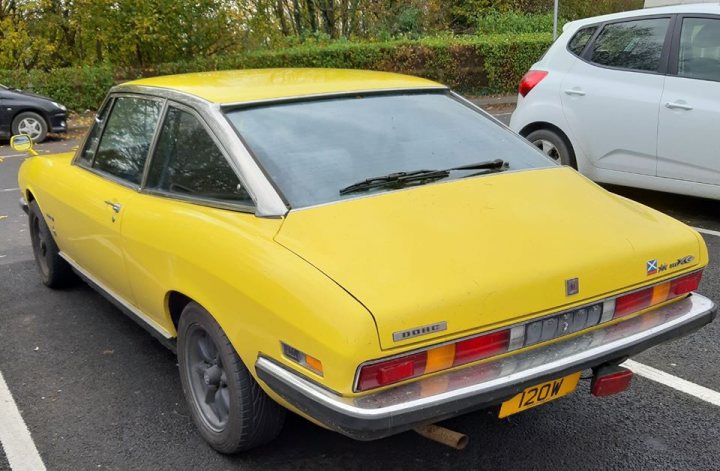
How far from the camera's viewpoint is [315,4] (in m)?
21.9

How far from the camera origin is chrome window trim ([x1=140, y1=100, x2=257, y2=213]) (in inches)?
117


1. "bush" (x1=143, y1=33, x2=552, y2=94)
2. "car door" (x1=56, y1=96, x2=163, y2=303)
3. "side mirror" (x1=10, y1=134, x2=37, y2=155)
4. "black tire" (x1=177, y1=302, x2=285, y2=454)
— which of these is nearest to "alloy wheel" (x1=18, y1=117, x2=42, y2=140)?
"bush" (x1=143, y1=33, x2=552, y2=94)

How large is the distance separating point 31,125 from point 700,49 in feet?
37.4

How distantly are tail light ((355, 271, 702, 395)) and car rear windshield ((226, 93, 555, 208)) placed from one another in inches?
32.1

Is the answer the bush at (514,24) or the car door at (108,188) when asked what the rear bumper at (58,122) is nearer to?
the car door at (108,188)

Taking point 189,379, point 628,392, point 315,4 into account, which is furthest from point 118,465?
point 315,4

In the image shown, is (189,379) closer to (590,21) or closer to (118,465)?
(118,465)

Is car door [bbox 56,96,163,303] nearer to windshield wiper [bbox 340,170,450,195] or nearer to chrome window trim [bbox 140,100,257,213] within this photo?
chrome window trim [bbox 140,100,257,213]

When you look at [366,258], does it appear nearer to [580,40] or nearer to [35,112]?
[580,40]

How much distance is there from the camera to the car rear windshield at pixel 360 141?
9.96 feet

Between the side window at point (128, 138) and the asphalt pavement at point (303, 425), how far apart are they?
1047mm

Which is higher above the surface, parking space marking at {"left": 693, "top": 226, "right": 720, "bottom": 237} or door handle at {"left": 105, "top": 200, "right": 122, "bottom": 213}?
door handle at {"left": 105, "top": 200, "right": 122, "bottom": 213}

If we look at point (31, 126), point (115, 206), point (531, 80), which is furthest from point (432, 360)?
point (31, 126)

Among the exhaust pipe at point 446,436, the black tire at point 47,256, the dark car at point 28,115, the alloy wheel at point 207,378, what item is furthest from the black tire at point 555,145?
the dark car at point 28,115
